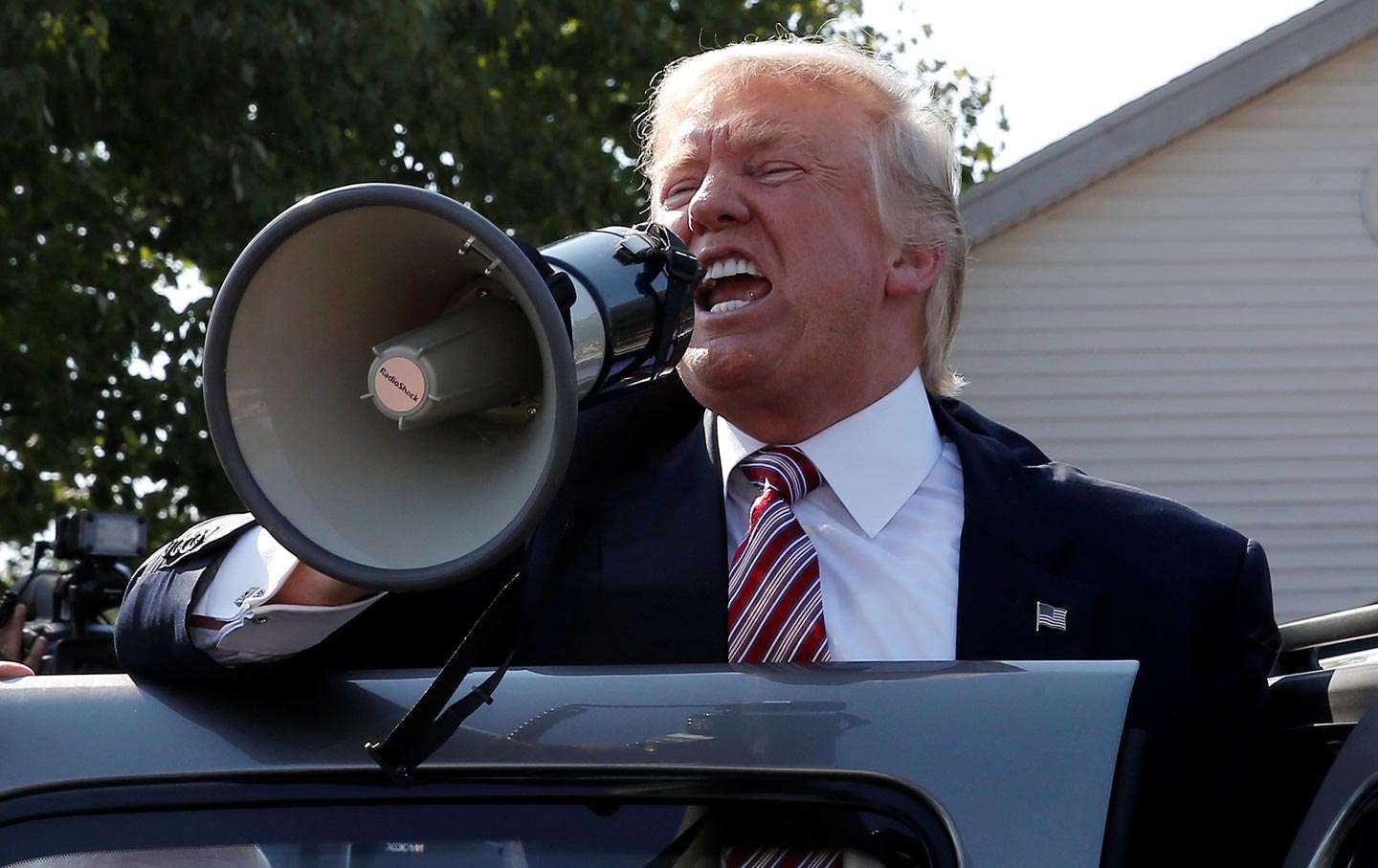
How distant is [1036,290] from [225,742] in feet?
24.7

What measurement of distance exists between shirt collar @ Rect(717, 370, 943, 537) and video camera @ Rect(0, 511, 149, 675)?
4151 millimetres

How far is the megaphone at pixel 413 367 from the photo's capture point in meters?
1.41

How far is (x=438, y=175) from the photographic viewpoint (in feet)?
29.8

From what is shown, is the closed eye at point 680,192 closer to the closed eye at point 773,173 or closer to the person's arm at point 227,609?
the closed eye at point 773,173

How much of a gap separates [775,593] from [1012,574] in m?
0.32

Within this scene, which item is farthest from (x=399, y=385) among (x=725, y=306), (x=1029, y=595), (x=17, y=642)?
(x=17, y=642)

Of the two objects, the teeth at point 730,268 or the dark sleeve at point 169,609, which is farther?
the teeth at point 730,268

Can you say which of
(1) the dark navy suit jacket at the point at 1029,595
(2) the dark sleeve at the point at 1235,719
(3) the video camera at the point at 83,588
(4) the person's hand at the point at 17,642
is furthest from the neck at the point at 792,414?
(3) the video camera at the point at 83,588

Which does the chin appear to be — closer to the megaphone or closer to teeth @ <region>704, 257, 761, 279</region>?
teeth @ <region>704, 257, 761, 279</region>

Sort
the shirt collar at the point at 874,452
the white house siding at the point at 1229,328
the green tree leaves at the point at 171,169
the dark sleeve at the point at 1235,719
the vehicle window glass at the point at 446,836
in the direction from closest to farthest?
1. the vehicle window glass at the point at 446,836
2. the dark sleeve at the point at 1235,719
3. the shirt collar at the point at 874,452
4. the green tree leaves at the point at 171,169
5. the white house siding at the point at 1229,328

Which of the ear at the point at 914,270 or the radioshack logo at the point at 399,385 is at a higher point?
the ear at the point at 914,270

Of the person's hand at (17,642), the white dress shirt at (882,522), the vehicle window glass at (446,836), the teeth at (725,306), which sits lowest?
the person's hand at (17,642)

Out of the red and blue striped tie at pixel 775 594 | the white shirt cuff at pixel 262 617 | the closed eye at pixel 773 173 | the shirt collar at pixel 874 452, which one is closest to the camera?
the white shirt cuff at pixel 262 617

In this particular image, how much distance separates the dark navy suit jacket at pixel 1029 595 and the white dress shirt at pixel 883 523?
0.18 feet
